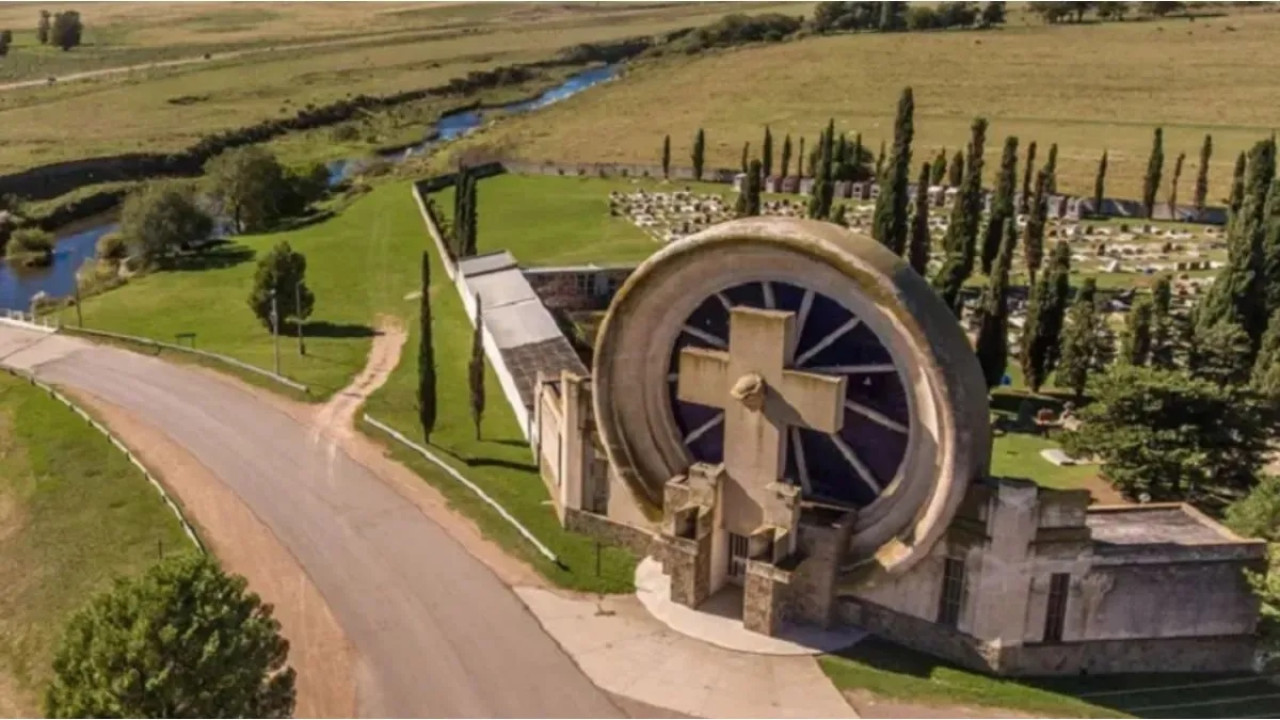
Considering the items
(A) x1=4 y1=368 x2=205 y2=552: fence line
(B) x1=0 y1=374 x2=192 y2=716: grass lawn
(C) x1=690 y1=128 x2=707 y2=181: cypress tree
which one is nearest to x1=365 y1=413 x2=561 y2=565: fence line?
(A) x1=4 y1=368 x2=205 y2=552: fence line

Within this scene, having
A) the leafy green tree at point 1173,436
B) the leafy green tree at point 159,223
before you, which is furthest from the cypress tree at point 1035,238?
the leafy green tree at point 159,223

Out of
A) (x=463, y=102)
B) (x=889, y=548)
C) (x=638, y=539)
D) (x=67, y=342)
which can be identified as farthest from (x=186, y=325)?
(x=463, y=102)

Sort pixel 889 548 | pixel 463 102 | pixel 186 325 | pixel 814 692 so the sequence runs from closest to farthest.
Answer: pixel 814 692 → pixel 889 548 → pixel 186 325 → pixel 463 102

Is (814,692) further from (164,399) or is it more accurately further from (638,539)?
(164,399)

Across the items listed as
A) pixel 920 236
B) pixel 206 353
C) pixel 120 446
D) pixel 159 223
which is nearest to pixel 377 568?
pixel 120 446

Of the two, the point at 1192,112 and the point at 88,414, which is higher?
the point at 1192,112

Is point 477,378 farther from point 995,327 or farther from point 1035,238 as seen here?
point 1035,238
